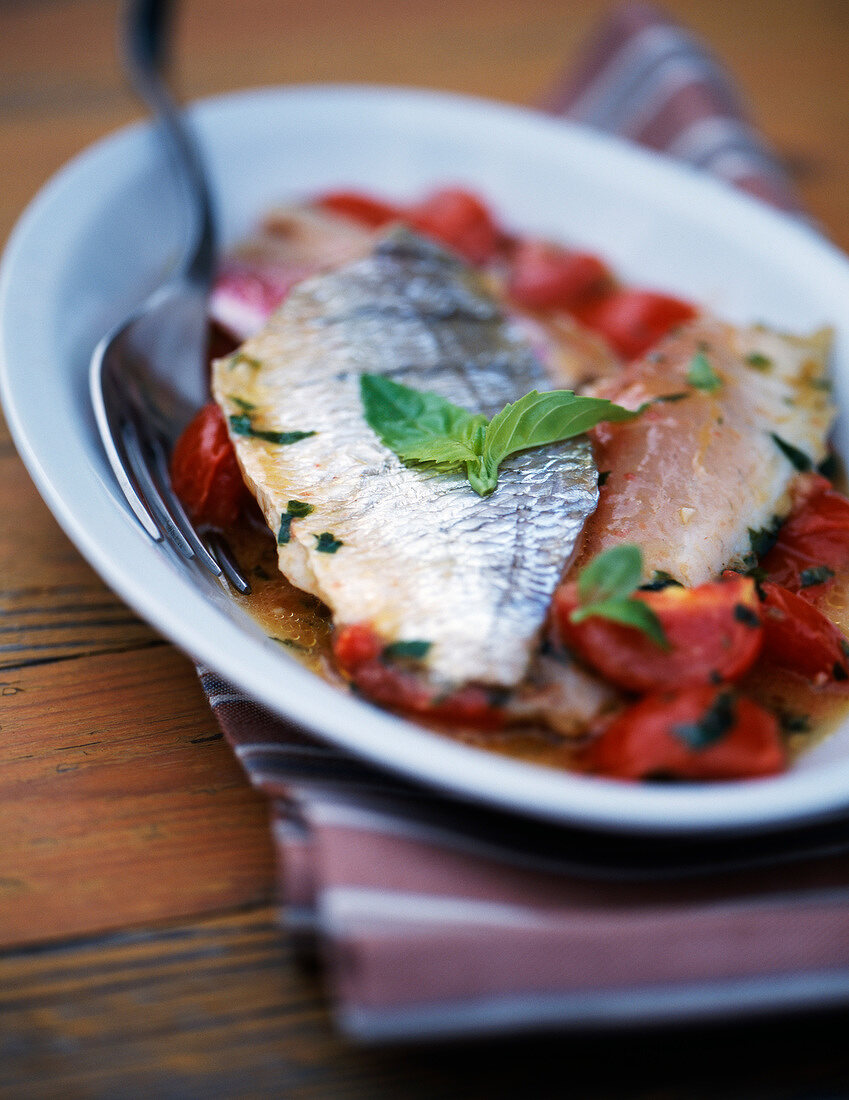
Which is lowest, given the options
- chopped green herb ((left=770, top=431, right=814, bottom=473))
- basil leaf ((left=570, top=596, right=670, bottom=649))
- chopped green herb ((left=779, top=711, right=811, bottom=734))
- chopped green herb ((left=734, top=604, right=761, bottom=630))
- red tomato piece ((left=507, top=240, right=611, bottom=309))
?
red tomato piece ((left=507, top=240, right=611, bottom=309))

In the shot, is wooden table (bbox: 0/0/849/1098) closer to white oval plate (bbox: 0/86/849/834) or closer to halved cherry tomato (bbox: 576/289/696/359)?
white oval plate (bbox: 0/86/849/834)

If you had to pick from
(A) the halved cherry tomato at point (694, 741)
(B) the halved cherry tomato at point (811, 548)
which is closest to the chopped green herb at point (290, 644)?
(A) the halved cherry tomato at point (694, 741)

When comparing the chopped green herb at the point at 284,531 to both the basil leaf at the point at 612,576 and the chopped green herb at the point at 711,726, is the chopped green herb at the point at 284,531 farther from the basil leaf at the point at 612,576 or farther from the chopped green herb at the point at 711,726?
the chopped green herb at the point at 711,726

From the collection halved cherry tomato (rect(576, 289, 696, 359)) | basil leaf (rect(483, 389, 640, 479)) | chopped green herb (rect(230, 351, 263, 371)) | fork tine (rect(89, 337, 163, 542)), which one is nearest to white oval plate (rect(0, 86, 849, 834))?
fork tine (rect(89, 337, 163, 542))

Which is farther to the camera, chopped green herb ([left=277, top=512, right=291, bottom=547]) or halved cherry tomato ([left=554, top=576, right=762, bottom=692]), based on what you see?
chopped green herb ([left=277, top=512, right=291, bottom=547])

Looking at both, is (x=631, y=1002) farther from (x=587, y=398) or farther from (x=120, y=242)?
(x=120, y=242)

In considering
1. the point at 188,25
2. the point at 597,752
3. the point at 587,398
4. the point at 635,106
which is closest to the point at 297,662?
the point at 597,752

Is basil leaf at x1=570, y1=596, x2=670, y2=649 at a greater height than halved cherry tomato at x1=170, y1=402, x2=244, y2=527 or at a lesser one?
greater
